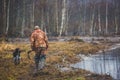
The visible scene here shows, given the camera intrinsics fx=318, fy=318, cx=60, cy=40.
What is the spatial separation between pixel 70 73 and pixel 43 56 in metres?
1.66

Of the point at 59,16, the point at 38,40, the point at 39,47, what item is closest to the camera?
the point at 39,47

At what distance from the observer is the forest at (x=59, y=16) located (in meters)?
59.8

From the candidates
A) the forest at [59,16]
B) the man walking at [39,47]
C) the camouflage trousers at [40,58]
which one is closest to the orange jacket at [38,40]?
the man walking at [39,47]

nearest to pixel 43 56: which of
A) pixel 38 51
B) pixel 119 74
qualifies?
pixel 38 51

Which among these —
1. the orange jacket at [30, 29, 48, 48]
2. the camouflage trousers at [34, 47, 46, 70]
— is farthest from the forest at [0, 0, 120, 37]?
the camouflage trousers at [34, 47, 46, 70]

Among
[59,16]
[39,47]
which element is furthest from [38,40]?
[59,16]

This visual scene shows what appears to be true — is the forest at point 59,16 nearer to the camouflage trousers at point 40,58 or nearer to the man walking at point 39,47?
the man walking at point 39,47

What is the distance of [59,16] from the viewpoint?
266 feet

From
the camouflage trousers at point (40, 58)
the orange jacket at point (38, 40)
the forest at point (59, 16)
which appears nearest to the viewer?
the camouflage trousers at point (40, 58)

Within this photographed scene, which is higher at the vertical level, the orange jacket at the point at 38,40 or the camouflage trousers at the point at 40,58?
the orange jacket at the point at 38,40

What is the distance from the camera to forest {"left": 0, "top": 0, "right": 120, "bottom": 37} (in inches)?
2356

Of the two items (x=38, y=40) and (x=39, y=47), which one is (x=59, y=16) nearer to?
(x=38, y=40)

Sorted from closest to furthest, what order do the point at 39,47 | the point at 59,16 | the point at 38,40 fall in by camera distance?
the point at 39,47
the point at 38,40
the point at 59,16

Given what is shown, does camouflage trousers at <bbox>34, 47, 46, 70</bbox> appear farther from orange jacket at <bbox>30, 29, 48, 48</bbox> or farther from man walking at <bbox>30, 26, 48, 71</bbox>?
orange jacket at <bbox>30, 29, 48, 48</bbox>
